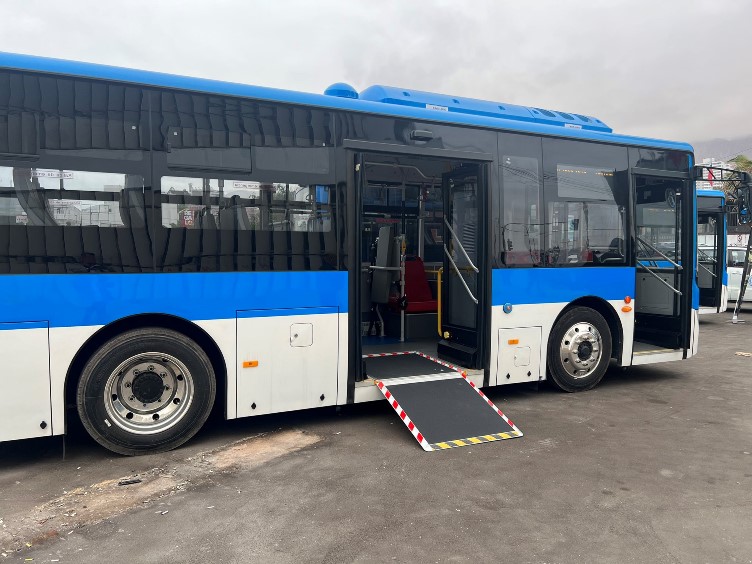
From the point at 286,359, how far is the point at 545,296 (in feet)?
10.2

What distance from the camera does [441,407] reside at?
215 inches

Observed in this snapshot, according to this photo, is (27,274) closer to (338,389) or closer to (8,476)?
(8,476)

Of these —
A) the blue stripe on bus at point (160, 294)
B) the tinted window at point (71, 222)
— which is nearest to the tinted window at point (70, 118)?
the tinted window at point (71, 222)

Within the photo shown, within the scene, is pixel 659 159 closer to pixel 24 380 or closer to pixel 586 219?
pixel 586 219

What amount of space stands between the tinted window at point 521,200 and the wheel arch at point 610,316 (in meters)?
0.95

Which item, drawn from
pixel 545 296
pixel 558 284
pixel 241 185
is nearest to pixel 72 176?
pixel 241 185

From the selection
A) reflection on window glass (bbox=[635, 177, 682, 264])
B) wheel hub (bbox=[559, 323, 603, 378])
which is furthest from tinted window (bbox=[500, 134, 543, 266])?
reflection on window glass (bbox=[635, 177, 682, 264])

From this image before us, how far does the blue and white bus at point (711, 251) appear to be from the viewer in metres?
12.6

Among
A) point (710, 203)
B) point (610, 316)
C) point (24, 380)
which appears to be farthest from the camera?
point (710, 203)

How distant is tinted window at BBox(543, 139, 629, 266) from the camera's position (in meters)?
6.53

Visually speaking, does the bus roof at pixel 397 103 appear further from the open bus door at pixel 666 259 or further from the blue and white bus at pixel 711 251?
the blue and white bus at pixel 711 251

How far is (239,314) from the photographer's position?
4949mm

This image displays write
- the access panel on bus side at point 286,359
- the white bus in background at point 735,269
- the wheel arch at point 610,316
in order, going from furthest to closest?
the white bus in background at point 735,269, the wheel arch at point 610,316, the access panel on bus side at point 286,359

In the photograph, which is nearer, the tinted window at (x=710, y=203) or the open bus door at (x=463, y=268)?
the open bus door at (x=463, y=268)
